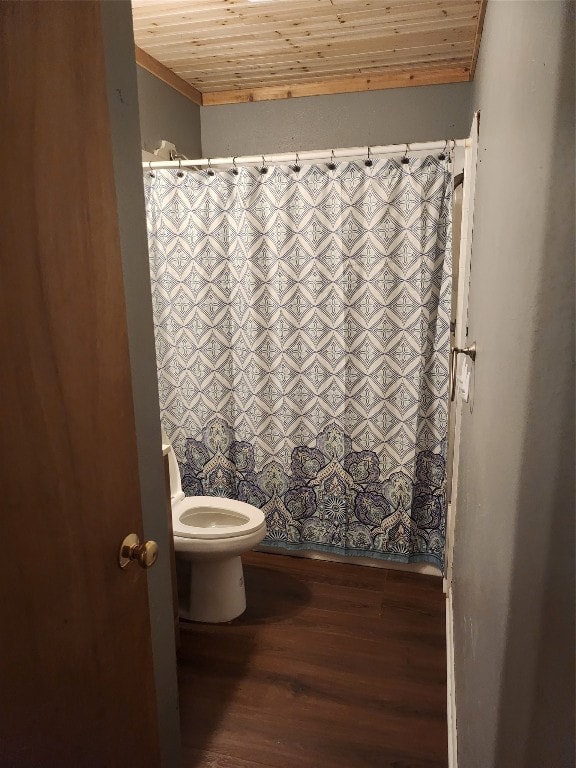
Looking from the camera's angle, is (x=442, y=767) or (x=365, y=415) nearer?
(x=442, y=767)

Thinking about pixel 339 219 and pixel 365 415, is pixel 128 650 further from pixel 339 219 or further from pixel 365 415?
pixel 339 219

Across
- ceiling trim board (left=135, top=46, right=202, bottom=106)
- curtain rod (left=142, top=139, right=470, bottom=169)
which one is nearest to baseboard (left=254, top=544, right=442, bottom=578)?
curtain rod (left=142, top=139, right=470, bottom=169)

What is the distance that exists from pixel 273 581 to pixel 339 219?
5.68 feet

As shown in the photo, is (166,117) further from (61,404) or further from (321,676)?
(321,676)

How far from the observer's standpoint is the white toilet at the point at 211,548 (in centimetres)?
229

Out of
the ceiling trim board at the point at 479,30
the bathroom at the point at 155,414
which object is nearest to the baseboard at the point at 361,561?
the bathroom at the point at 155,414

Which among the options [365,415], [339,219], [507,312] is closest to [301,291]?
[339,219]

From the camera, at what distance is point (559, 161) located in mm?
629

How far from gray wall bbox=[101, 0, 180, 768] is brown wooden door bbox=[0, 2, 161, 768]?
189 mm

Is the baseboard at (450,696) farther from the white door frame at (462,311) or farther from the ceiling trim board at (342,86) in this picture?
the ceiling trim board at (342,86)

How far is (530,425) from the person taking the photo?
27.6 inches

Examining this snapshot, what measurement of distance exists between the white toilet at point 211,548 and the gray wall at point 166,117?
161cm

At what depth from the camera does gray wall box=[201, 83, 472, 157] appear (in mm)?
3031

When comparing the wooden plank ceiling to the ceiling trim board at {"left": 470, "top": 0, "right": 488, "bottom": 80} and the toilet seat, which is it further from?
the toilet seat
